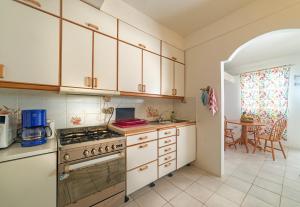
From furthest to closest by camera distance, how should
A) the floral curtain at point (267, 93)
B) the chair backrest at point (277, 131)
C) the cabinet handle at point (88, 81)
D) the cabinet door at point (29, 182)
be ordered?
the floral curtain at point (267, 93) < the chair backrest at point (277, 131) < the cabinet handle at point (88, 81) < the cabinet door at point (29, 182)

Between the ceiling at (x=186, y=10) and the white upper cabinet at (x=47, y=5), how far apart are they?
2.85ft

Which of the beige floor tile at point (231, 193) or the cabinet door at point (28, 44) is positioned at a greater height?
the cabinet door at point (28, 44)

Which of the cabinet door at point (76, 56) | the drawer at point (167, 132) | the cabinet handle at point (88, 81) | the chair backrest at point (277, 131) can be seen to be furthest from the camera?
the chair backrest at point (277, 131)

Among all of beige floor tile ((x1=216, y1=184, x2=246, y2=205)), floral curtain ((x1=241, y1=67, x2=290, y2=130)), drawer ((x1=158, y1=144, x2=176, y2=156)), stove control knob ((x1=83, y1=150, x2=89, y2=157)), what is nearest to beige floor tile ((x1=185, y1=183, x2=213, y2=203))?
beige floor tile ((x1=216, y1=184, x2=246, y2=205))

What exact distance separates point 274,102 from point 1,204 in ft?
17.2

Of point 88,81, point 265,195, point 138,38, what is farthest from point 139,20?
point 265,195

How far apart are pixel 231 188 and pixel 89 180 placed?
188 centimetres

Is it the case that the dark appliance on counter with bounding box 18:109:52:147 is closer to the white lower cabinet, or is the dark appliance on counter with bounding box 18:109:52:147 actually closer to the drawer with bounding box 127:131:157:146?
the drawer with bounding box 127:131:157:146

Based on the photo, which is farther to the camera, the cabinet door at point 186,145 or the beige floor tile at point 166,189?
the cabinet door at point 186,145

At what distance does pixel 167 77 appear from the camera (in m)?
2.31

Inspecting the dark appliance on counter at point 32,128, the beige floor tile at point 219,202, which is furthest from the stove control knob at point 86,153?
the beige floor tile at point 219,202

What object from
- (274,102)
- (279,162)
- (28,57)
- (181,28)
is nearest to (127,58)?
(28,57)

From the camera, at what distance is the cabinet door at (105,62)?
1.52 metres

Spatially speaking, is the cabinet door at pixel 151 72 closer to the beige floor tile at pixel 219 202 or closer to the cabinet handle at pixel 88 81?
the cabinet handle at pixel 88 81
